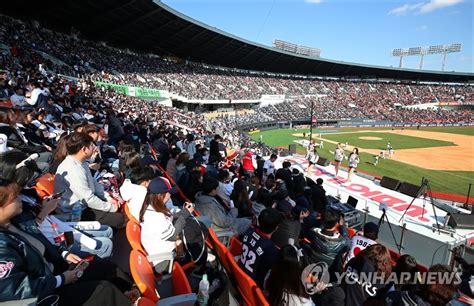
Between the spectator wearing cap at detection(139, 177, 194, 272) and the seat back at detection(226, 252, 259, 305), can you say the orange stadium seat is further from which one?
the seat back at detection(226, 252, 259, 305)

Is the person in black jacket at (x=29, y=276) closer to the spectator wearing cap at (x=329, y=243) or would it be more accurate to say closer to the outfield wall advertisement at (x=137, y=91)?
the spectator wearing cap at (x=329, y=243)

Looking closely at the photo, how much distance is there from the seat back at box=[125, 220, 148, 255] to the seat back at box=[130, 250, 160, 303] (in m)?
0.38

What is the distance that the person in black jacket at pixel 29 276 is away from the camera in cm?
210

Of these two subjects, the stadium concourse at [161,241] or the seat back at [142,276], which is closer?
the stadium concourse at [161,241]

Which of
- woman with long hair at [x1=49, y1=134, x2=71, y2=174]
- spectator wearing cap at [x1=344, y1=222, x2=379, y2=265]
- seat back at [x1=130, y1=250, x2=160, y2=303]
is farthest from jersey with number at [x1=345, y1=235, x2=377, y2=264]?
woman with long hair at [x1=49, y1=134, x2=71, y2=174]

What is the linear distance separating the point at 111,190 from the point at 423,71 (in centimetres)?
9227

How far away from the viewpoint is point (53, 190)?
4.22 meters

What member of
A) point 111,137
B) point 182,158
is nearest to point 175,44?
point 111,137

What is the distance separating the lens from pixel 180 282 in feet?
10.4

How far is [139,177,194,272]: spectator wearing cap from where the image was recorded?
364cm

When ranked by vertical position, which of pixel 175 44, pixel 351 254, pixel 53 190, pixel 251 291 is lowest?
pixel 351 254

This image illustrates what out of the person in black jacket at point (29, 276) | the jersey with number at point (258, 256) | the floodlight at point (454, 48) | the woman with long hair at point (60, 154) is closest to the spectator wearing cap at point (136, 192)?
the woman with long hair at point (60, 154)

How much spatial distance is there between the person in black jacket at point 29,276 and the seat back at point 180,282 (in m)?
0.67

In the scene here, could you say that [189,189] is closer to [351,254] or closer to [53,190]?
[53,190]
